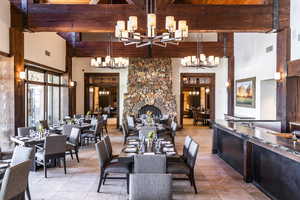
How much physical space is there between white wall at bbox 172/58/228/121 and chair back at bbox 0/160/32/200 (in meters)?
10.8

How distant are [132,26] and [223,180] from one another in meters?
3.56

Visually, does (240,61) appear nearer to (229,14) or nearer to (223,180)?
(229,14)

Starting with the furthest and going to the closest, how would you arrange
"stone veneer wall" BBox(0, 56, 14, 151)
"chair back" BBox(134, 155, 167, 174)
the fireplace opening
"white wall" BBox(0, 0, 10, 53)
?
the fireplace opening
"stone veneer wall" BBox(0, 56, 14, 151)
"white wall" BBox(0, 0, 10, 53)
"chair back" BBox(134, 155, 167, 174)

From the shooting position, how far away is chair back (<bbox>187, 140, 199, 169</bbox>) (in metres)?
4.49

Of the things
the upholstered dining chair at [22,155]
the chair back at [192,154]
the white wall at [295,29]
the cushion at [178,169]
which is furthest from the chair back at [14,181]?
the white wall at [295,29]

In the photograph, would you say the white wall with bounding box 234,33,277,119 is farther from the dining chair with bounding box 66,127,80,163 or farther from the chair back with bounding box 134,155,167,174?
the chair back with bounding box 134,155,167,174

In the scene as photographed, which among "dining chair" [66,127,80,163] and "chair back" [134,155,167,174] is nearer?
"chair back" [134,155,167,174]

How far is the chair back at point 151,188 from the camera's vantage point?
246 cm

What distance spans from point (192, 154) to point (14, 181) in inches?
107

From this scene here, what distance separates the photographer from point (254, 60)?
398 inches

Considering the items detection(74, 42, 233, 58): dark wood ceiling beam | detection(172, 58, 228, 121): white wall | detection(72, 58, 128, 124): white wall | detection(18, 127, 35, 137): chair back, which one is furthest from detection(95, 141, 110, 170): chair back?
detection(172, 58, 228, 121): white wall

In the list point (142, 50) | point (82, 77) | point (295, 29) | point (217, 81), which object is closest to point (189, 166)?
point (295, 29)

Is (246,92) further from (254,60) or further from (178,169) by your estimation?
(178,169)

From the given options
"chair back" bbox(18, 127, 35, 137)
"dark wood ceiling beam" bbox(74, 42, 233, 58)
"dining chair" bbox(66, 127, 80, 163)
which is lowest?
"dining chair" bbox(66, 127, 80, 163)
